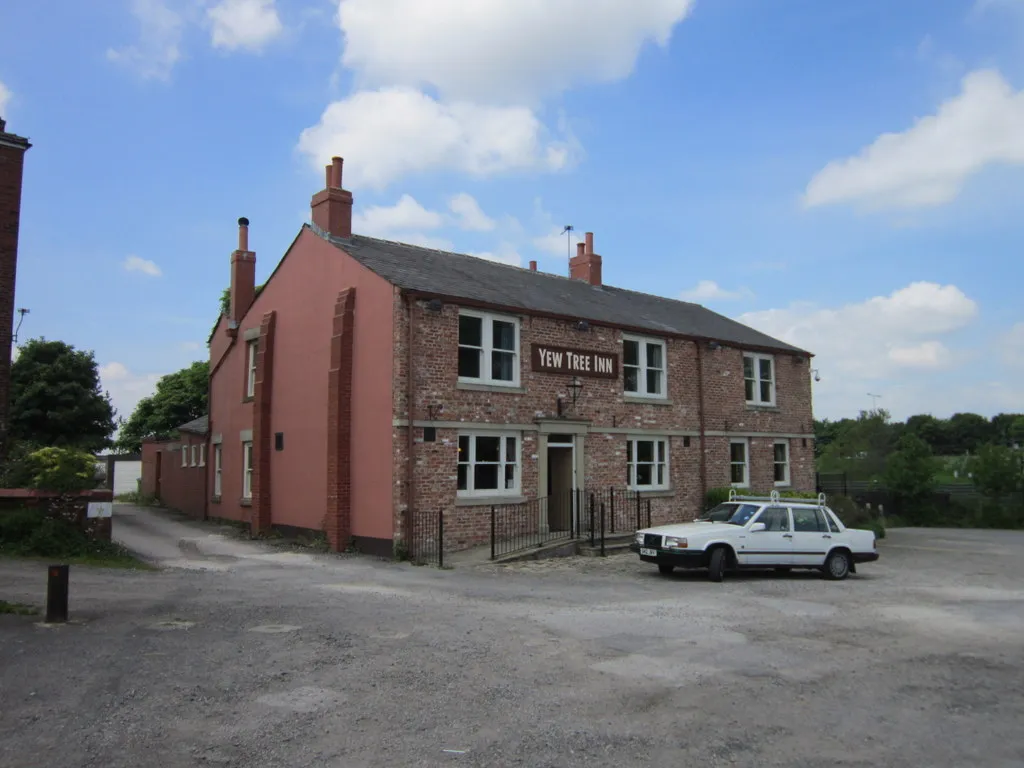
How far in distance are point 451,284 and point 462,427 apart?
11.7 ft

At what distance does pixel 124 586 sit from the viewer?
12367mm

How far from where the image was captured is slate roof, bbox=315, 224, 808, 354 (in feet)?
63.0

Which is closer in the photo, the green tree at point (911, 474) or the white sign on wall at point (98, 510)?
the white sign on wall at point (98, 510)

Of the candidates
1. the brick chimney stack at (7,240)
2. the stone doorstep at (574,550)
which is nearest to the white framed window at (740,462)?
the stone doorstep at (574,550)

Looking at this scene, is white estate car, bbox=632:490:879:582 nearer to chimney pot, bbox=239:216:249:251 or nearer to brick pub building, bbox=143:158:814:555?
brick pub building, bbox=143:158:814:555

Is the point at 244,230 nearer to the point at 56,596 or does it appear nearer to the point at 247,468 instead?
the point at 247,468

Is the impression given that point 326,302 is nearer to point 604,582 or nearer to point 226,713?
point 604,582

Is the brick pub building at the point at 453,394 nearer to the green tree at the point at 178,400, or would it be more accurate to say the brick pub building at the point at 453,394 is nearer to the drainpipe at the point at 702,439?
the drainpipe at the point at 702,439

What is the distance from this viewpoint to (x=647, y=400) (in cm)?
2238

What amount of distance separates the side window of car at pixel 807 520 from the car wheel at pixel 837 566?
58cm

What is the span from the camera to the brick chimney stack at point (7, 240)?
1892 cm

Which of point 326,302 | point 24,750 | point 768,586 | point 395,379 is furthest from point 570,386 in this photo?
point 24,750

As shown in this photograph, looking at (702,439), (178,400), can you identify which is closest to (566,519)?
(702,439)

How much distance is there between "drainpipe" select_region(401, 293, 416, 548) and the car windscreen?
19.6ft
